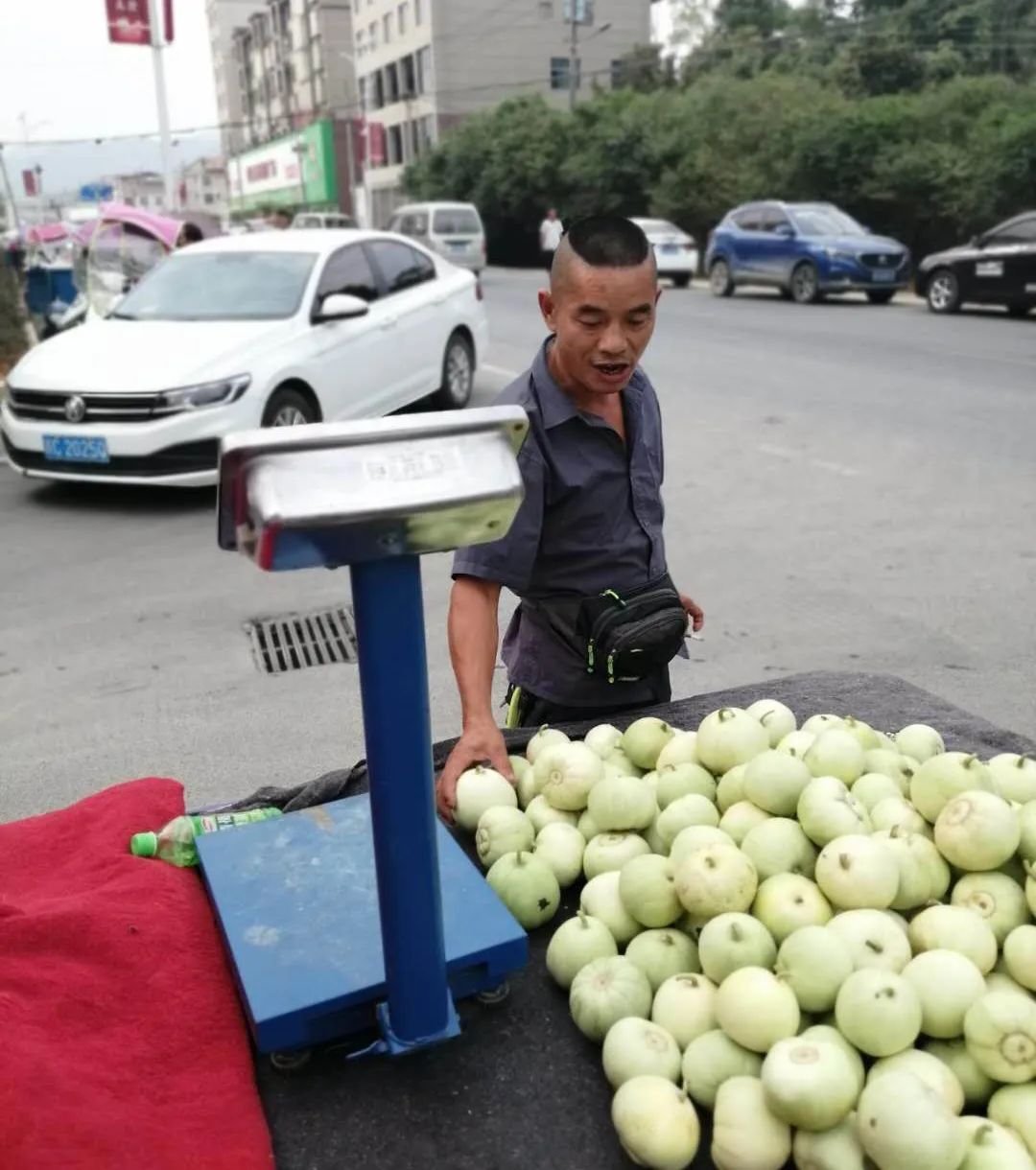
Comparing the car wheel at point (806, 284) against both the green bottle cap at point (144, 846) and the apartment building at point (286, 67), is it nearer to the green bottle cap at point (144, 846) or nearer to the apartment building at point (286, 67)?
the green bottle cap at point (144, 846)

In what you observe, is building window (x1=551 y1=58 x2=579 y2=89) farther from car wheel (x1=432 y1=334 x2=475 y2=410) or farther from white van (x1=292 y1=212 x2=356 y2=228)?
car wheel (x1=432 y1=334 x2=475 y2=410)

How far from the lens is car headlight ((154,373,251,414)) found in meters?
6.91

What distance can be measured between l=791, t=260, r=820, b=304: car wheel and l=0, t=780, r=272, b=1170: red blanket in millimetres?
18240

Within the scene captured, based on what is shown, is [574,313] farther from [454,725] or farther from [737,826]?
[454,725]

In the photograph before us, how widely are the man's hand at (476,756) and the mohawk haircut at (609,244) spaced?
94 cm

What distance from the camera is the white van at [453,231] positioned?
1100 inches

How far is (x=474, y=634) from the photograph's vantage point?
2420 millimetres

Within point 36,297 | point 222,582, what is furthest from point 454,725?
point 36,297

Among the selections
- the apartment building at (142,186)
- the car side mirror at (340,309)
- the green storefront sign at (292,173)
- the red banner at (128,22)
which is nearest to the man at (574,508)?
the car side mirror at (340,309)

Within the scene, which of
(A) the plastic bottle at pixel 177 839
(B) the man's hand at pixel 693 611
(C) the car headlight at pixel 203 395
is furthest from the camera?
(C) the car headlight at pixel 203 395

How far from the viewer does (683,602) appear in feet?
8.96

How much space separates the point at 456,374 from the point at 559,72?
53400 mm

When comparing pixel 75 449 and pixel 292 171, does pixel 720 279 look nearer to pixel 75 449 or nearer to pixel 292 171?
pixel 75 449

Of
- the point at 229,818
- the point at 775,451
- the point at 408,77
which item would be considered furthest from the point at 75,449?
the point at 408,77
